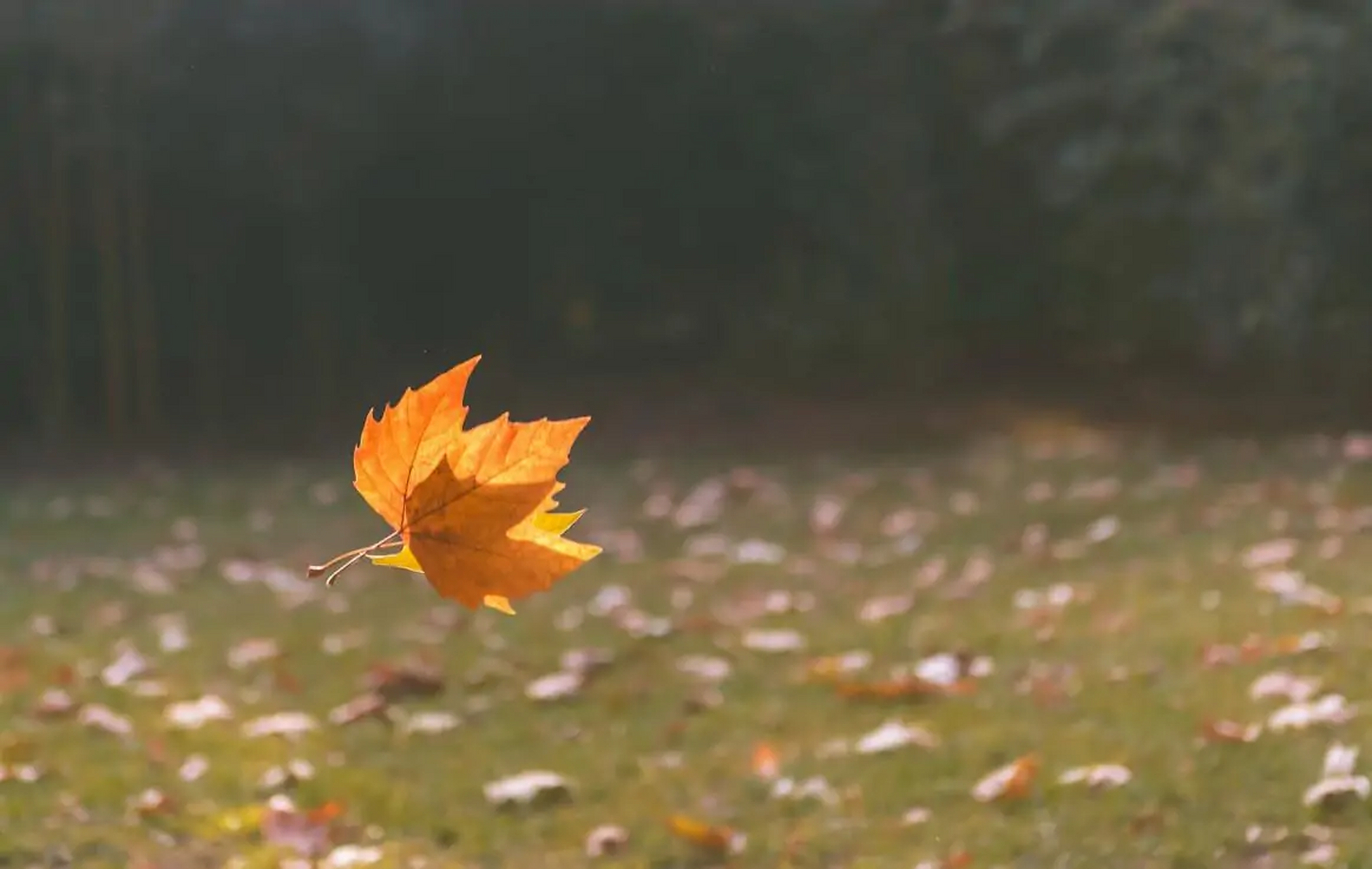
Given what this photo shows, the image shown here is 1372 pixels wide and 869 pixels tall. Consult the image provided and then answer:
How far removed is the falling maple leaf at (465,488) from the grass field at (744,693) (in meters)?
2.20

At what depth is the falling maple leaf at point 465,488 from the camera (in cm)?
94

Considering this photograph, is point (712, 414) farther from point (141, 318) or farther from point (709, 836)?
point (709, 836)

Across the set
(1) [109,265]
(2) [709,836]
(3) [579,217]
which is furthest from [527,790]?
(1) [109,265]

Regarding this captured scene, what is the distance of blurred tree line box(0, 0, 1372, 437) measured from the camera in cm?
1142

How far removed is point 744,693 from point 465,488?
357 cm

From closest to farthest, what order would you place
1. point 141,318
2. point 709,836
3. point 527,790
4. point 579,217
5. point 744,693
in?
point 709,836, point 527,790, point 744,693, point 141,318, point 579,217

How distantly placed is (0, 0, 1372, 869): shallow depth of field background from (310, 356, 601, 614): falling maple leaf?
86.5 inches

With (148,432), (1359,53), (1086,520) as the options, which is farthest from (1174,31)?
(148,432)

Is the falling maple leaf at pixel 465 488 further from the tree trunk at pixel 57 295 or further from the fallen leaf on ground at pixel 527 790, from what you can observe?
the tree trunk at pixel 57 295

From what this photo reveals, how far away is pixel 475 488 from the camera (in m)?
0.95

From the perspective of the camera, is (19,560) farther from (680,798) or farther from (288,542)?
(680,798)

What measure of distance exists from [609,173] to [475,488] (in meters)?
13.4

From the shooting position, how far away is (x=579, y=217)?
1426 centimetres

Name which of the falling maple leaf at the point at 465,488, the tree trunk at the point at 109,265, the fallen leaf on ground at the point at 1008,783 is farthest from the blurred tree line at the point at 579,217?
the falling maple leaf at the point at 465,488
